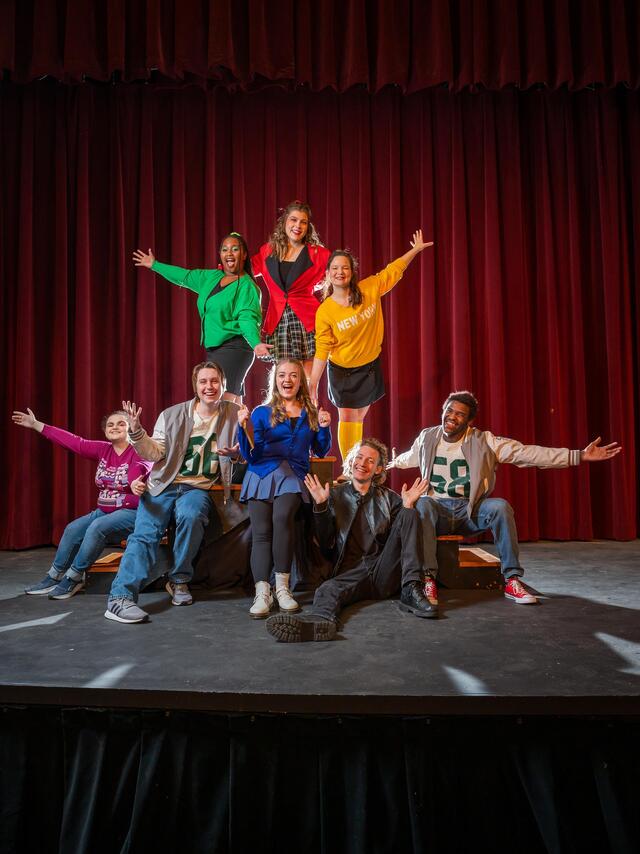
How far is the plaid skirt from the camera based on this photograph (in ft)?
13.7

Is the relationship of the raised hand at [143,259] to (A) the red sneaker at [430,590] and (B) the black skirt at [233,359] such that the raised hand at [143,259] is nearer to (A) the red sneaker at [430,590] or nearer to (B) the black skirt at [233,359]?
(B) the black skirt at [233,359]

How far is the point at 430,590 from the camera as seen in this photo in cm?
284

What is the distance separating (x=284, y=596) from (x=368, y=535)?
0.48 meters

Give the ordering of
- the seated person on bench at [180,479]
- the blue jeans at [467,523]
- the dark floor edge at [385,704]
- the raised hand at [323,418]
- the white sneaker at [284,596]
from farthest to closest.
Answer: the raised hand at [323,418], the blue jeans at [467,523], the seated person on bench at [180,479], the white sneaker at [284,596], the dark floor edge at [385,704]

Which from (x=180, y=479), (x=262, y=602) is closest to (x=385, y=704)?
(x=262, y=602)

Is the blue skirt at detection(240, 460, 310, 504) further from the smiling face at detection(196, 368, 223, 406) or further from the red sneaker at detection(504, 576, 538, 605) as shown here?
the red sneaker at detection(504, 576, 538, 605)

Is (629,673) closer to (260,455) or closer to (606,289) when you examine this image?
(260,455)

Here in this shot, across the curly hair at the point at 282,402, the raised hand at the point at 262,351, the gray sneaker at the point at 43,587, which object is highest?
the raised hand at the point at 262,351

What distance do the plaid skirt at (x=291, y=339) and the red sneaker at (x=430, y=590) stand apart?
178 cm

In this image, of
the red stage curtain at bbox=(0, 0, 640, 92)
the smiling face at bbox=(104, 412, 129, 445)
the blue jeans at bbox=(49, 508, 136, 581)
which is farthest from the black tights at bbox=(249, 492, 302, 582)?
the red stage curtain at bbox=(0, 0, 640, 92)

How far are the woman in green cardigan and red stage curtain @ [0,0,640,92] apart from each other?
137 centimetres

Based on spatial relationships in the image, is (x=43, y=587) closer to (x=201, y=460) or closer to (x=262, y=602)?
(x=201, y=460)

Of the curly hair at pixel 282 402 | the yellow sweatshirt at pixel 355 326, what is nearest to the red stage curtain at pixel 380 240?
the yellow sweatshirt at pixel 355 326

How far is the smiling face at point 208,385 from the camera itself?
324 centimetres
